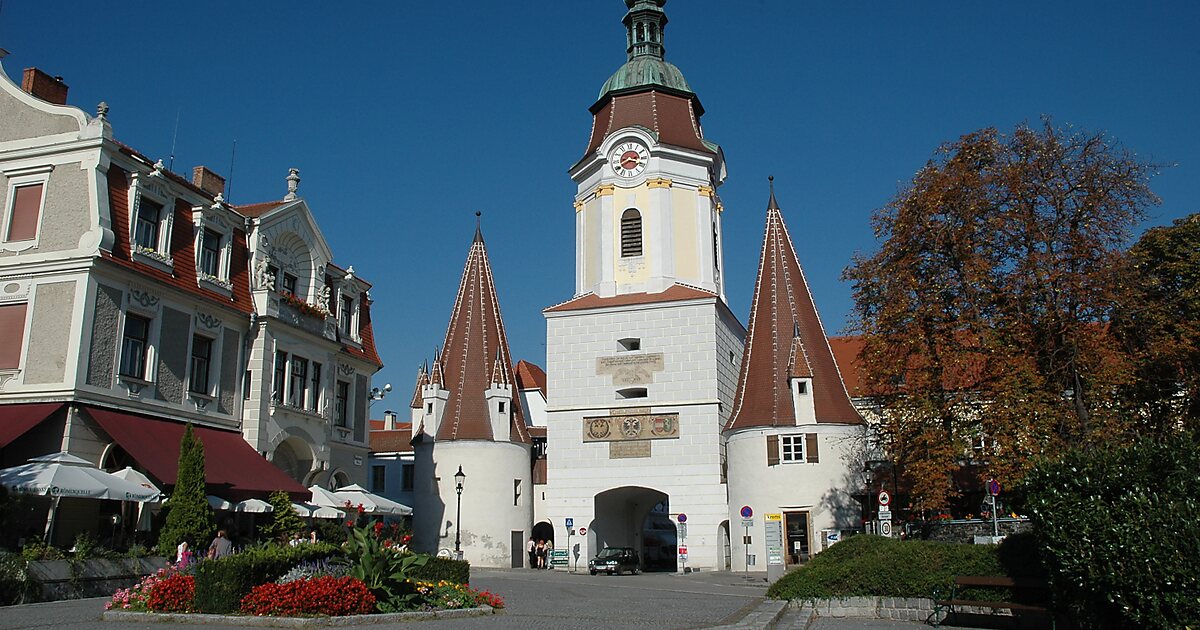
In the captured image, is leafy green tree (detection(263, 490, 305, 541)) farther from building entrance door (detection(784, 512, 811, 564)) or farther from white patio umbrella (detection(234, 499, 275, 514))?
building entrance door (detection(784, 512, 811, 564))

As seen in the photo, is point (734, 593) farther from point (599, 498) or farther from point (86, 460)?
point (599, 498)

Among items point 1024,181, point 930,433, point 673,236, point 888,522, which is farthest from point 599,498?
point 1024,181

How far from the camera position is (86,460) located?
20328mm

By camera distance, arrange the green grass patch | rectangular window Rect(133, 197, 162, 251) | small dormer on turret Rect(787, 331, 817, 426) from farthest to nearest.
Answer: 1. small dormer on turret Rect(787, 331, 817, 426)
2. rectangular window Rect(133, 197, 162, 251)
3. the green grass patch

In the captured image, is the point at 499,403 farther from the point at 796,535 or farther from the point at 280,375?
the point at 280,375

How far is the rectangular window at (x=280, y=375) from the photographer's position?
2702 cm

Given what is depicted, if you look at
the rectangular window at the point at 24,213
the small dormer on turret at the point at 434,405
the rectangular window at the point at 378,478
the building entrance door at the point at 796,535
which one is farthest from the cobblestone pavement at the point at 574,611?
the rectangular window at the point at 378,478

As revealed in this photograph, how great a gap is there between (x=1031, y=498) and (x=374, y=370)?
81.0 feet

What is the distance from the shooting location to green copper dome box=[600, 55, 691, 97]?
45.3 metres

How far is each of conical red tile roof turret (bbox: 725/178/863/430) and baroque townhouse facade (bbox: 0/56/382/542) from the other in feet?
53.2

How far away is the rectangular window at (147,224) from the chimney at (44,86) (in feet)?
11.7

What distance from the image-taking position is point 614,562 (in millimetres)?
36438

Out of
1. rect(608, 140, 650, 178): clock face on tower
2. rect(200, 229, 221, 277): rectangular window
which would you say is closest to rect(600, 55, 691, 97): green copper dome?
rect(608, 140, 650, 178): clock face on tower

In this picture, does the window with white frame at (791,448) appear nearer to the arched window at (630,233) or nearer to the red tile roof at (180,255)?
the arched window at (630,233)
